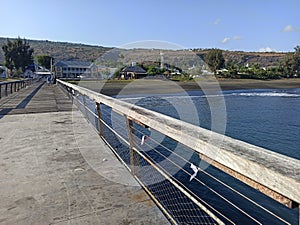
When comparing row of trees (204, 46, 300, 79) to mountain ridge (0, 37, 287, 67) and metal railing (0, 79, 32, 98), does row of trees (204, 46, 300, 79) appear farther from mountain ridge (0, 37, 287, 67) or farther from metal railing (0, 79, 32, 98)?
metal railing (0, 79, 32, 98)

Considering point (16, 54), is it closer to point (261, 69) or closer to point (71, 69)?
point (71, 69)

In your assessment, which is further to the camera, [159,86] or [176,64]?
[176,64]

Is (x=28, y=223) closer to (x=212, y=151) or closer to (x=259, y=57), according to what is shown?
(x=212, y=151)

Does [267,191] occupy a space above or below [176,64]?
below

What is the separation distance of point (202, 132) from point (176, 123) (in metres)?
0.25

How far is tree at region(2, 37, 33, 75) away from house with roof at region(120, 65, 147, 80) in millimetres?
19189

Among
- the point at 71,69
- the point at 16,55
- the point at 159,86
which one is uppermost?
the point at 16,55

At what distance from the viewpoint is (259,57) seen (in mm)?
98188

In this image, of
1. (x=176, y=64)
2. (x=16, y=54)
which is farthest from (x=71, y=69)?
(x=176, y=64)

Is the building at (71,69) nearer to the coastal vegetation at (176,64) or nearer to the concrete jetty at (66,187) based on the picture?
the coastal vegetation at (176,64)

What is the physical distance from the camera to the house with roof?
52.6 meters

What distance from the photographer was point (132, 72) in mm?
53312

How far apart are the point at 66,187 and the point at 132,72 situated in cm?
5209

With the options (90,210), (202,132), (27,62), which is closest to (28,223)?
(90,210)
